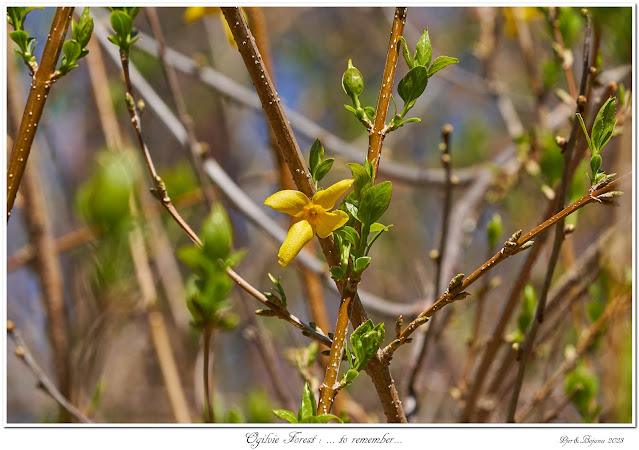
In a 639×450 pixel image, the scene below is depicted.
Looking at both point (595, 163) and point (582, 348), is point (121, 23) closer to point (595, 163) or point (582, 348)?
point (595, 163)

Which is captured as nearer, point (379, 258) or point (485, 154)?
point (485, 154)

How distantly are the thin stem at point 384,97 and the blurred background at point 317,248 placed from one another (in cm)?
20

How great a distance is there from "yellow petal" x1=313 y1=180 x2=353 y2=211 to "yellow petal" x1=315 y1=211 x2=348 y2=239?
0.05 feet

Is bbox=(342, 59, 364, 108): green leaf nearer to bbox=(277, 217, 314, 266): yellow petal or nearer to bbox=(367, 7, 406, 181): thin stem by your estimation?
bbox=(367, 7, 406, 181): thin stem

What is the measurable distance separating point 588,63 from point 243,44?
0.48 metres

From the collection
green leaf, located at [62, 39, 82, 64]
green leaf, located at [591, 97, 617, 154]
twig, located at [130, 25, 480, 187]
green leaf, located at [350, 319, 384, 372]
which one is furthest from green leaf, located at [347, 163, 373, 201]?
twig, located at [130, 25, 480, 187]

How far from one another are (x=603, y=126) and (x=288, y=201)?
13.4 inches

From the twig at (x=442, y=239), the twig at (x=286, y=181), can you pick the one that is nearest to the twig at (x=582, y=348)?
the twig at (x=442, y=239)

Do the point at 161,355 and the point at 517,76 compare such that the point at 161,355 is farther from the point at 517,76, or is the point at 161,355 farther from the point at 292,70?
the point at 517,76

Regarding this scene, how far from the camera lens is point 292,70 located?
2.81 meters

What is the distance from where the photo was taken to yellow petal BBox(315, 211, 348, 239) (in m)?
0.54

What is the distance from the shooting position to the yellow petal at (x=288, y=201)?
1.84 ft

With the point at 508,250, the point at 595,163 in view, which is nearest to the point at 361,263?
the point at 508,250
